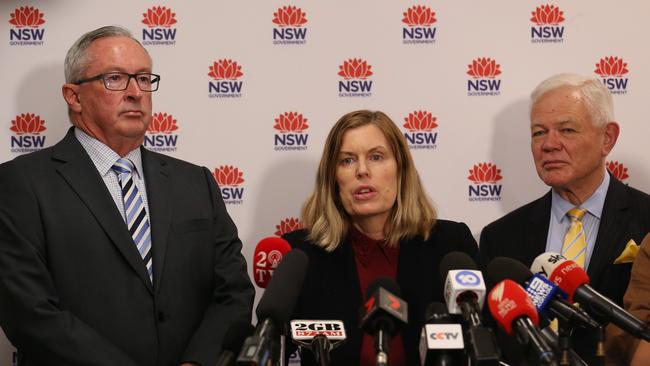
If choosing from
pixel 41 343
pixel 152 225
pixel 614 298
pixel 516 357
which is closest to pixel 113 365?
pixel 41 343

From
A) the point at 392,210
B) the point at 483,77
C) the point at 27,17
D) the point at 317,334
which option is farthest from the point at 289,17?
the point at 317,334

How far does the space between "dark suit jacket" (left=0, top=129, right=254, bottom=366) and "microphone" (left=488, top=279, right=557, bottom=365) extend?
5.23 ft

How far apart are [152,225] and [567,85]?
228 centimetres

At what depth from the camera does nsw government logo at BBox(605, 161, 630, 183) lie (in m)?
4.71

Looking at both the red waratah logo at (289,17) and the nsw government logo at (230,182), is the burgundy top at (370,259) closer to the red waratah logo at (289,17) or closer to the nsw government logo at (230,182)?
the nsw government logo at (230,182)

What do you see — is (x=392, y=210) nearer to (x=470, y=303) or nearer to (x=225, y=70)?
(x=225, y=70)

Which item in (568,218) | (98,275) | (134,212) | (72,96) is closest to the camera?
(98,275)

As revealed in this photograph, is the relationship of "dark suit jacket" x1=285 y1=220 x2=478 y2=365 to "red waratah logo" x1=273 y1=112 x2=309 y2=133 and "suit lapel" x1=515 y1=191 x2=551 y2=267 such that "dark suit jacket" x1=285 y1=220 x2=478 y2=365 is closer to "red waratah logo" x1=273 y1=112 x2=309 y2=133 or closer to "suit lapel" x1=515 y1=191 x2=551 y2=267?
"suit lapel" x1=515 y1=191 x2=551 y2=267

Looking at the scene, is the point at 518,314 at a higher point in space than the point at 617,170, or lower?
lower

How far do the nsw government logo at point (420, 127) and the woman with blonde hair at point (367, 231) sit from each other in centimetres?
68

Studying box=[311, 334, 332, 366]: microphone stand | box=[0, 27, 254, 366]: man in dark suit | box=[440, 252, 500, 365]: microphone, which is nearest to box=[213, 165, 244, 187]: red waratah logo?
box=[0, 27, 254, 366]: man in dark suit

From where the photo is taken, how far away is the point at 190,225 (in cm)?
369

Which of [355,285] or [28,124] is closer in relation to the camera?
[355,285]

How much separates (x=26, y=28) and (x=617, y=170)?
357cm
